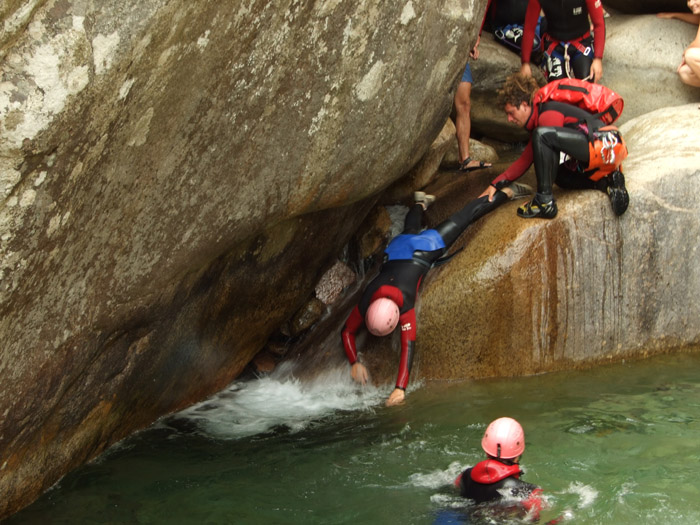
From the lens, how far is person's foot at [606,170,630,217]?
7.11 meters

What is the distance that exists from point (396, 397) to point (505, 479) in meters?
1.90

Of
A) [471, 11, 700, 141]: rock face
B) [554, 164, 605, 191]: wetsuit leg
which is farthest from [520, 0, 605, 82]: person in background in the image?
[554, 164, 605, 191]: wetsuit leg

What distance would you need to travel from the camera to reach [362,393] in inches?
282

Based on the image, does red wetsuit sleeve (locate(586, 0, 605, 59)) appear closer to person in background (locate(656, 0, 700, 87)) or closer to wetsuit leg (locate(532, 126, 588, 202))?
person in background (locate(656, 0, 700, 87))

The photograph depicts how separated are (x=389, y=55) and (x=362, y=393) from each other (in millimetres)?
2939

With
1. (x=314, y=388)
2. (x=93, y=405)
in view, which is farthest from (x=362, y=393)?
(x=93, y=405)

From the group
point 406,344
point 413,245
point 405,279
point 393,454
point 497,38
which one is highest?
point 497,38

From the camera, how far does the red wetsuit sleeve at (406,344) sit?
6809 millimetres

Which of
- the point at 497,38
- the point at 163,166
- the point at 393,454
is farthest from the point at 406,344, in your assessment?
the point at 497,38

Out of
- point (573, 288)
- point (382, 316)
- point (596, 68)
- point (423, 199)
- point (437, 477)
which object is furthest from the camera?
point (596, 68)

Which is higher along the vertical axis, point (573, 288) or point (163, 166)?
point (163, 166)

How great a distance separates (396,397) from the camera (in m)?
6.70

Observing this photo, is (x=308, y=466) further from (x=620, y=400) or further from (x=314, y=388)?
(x=620, y=400)

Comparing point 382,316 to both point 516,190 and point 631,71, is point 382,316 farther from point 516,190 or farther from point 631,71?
point 631,71
